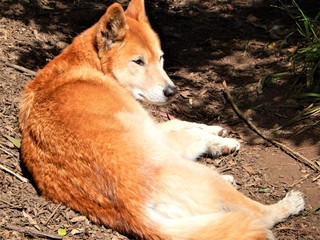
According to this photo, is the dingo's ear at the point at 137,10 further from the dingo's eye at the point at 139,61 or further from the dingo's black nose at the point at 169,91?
the dingo's black nose at the point at 169,91

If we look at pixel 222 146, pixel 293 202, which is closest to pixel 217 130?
pixel 222 146

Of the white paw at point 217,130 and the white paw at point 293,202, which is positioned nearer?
the white paw at point 293,202

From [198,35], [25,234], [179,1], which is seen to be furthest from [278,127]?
[179,1]

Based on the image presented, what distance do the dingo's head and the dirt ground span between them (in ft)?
2.84

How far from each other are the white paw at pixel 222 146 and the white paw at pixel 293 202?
37.1 inches

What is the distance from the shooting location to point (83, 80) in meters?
4.93

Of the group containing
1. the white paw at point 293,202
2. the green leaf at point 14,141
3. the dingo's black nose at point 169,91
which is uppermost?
the dingo's black nose at point 169,91

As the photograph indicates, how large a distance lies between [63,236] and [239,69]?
3.84 meters

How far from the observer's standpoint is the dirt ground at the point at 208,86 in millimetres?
4391

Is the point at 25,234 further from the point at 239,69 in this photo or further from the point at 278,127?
the point at 239,69

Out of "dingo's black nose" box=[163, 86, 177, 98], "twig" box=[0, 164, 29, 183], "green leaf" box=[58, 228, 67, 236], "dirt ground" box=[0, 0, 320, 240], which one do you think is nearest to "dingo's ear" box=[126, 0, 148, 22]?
"dingo's black nose" box=[163, 86, 177, 98]

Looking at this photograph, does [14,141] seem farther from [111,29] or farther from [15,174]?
[111,29]

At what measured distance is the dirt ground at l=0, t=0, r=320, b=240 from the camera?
4391 mm

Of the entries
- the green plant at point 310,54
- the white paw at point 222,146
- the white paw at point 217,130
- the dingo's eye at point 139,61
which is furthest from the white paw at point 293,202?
the dingo's eye at point 139,61
